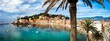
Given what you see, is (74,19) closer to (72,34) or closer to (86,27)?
(72,34)

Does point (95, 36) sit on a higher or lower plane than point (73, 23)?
lower

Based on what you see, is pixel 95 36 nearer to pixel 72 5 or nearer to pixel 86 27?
pixel 86 27

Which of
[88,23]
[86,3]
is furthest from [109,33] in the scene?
[86,3]

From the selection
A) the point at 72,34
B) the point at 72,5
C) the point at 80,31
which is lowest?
the point at 80,31

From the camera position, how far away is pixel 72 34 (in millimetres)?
25328

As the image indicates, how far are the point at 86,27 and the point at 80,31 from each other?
7179 cm

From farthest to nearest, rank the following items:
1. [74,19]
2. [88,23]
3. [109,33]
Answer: [88,23]
[109,33]
[74,19]

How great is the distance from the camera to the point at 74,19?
25.0 meters

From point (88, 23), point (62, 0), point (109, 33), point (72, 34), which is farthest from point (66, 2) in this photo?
point (88, 23)

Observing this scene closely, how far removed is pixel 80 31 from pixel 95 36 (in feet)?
231

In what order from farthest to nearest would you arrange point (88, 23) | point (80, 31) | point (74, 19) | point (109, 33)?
point (80, 31) < point (88, 23) < point (109, 33) < point (74, 19)

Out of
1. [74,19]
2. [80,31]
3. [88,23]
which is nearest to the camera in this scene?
[74,19]

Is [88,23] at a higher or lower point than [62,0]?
lower

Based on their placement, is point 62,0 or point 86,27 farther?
point 86,27
